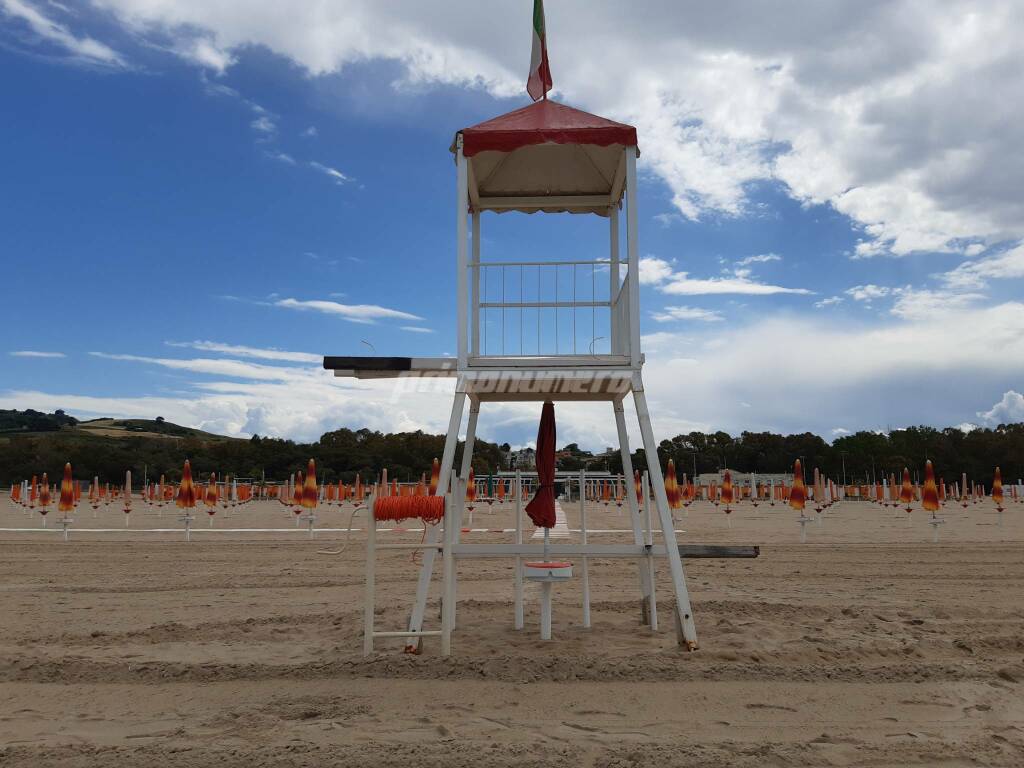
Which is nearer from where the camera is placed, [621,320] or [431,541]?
[431,541]

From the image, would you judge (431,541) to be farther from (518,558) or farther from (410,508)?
(518,558)

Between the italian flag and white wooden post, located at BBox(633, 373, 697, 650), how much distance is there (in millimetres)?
3673

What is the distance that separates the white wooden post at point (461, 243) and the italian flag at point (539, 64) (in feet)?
4.74

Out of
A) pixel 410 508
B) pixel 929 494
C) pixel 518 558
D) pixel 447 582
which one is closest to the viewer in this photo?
pixel 410 508

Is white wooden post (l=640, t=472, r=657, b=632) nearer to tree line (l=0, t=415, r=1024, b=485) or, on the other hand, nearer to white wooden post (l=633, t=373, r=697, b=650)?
white wooden post (l=633, t=373, r=697, b=650)

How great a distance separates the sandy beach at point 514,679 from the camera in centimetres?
509

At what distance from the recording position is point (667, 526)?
766 cm

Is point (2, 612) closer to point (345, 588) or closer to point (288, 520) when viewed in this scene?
point (345, 588)

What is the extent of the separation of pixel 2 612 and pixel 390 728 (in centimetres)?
767

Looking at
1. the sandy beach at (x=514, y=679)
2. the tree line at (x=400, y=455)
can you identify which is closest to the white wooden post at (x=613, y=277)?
the sandy beach at (x=514, y=679)

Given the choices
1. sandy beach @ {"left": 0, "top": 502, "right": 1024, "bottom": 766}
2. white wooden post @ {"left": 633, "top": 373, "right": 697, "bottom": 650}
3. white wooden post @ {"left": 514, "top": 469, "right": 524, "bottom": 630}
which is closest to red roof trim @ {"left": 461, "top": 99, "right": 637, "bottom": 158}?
white wooden post @ {"left": 633, "top": 373, "right": 697, "bottom": 650}

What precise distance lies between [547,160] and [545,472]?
3716 millimetres

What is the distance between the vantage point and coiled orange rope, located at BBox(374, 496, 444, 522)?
7.20 m

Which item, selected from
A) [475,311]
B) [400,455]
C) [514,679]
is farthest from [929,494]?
[400,455]
